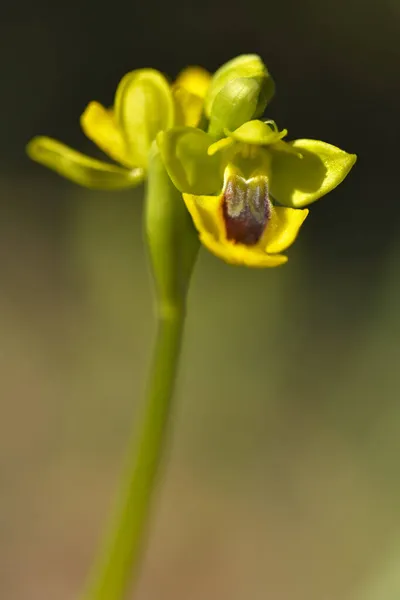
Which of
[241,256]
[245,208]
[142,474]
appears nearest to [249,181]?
[245,208]

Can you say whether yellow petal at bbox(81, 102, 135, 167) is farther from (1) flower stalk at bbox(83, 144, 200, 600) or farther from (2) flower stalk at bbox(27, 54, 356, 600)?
(1) flower stalk at bbox(83, 144, 200, 600)

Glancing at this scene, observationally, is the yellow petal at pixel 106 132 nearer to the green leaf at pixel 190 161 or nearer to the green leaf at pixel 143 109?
the green leaf at pixel 143 109

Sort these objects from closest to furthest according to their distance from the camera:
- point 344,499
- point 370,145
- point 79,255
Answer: point 344,499, point 79,255, point 370,145

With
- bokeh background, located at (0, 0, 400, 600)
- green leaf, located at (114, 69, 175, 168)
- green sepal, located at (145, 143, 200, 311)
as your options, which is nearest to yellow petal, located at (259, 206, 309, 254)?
green sepal, located at (145, 143, 200, 311)

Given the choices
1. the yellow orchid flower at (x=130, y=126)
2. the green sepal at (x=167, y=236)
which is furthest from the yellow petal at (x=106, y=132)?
the green sepal at (x=167, y=236)

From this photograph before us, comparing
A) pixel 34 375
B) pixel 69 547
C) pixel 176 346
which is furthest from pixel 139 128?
pixel 34 375

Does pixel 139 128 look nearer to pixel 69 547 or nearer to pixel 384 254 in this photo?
pixel 69 547

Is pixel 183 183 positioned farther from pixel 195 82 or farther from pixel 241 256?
pixel 195 82

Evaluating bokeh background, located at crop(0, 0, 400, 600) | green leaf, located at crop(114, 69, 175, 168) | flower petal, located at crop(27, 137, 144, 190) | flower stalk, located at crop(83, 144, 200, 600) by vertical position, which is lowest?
bokeh background, located at crop(0, 0, 400, 600)
